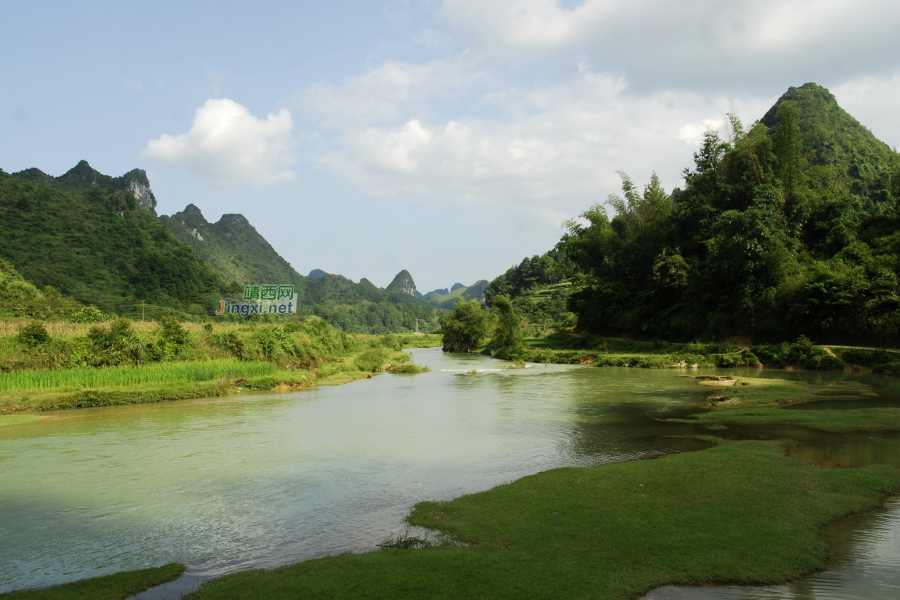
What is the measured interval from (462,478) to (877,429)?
412 inches

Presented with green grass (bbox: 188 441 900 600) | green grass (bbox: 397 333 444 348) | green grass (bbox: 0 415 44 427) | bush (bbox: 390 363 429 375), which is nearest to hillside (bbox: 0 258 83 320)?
green grass (bbox: 0 415 44 427)

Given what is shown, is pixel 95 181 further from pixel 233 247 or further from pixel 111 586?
pixel 111 586

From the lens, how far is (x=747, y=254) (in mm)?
36781

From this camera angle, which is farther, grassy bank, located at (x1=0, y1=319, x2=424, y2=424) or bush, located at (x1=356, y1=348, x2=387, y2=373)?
bush, located at (x1=356, y1=348, x2=387, y2=373)

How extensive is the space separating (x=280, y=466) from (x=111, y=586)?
20.4 ft

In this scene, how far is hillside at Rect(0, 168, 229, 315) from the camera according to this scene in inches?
2621

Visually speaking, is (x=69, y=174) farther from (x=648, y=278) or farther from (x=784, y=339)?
(x=784, y=339)

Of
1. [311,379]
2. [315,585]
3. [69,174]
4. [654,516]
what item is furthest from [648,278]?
[69,174]

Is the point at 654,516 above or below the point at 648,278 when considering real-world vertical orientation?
below

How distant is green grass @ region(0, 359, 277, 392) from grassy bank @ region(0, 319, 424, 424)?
0.03 m

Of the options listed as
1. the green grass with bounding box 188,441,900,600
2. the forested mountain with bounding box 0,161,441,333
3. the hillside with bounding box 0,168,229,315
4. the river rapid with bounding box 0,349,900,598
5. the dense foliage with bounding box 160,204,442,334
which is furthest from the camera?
the dense foliage with bounding box 160,204,442,334

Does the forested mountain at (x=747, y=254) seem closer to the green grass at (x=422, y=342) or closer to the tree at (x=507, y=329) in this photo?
the tree at (x=507, y=329)

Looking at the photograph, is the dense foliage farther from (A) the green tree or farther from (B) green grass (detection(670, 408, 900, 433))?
(B) green grass (detection(670, 408, 900, 433))

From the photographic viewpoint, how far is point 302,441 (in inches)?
582
